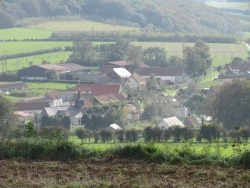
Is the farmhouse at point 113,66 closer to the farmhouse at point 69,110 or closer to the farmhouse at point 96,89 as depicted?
the farmhouse at point 96,89

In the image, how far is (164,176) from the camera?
8969mm

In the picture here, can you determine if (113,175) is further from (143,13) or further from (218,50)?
(143,13)

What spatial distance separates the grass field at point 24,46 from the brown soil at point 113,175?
43.2 metres

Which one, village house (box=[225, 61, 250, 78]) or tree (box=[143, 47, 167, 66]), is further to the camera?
tree (box=[143, 47, 167, 66])

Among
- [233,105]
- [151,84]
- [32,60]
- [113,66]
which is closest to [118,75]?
[113,66]

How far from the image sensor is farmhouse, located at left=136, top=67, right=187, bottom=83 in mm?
48094

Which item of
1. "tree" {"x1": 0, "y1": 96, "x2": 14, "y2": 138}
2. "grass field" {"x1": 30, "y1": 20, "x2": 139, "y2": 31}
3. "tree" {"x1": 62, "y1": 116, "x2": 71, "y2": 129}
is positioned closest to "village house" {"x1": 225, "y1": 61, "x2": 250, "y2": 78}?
"tree" {"x1": 62, "y1": 116, "x2": 71, "y2": 129}

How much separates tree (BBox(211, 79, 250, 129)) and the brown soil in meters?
15.3

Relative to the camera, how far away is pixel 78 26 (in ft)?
232

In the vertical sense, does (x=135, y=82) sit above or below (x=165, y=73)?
below

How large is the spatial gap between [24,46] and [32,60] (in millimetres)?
3738

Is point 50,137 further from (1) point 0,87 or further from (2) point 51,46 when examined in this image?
(2) point 51,46

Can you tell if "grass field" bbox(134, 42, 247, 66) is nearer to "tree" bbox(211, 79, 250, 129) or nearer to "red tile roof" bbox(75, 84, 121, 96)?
"red tile roof" bbox(75, 84, 121, 96)

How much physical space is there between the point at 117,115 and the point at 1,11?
77.2 ft
